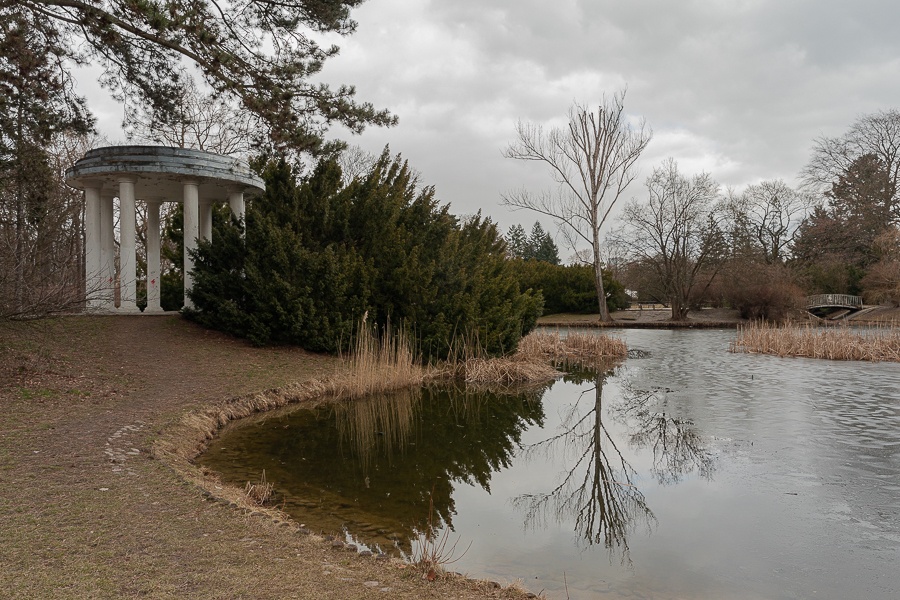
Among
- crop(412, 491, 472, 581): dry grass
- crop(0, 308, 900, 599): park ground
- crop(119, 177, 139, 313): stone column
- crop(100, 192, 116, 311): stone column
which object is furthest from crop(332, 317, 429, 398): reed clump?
crop(100, 192, 116, 311): stone column

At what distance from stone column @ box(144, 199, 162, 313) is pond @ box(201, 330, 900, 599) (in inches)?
296

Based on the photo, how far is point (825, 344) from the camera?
618 inches

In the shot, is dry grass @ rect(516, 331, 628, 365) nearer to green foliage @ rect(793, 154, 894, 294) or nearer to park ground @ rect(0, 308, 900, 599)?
park ground @ rect(0, 308, 900, 599)

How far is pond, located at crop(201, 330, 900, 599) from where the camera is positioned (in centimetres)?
391

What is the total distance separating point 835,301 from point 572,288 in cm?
1299

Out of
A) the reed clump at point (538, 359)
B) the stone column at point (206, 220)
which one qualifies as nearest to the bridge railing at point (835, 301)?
the reed clump at point (538, 359)

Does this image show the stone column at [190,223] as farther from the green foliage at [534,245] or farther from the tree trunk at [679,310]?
the green foliage at [534,245]

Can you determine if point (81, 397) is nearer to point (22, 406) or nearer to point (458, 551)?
point (22, 406)

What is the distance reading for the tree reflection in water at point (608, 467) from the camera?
4812mm

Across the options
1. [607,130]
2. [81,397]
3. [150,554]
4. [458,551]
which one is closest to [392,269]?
[81,397]

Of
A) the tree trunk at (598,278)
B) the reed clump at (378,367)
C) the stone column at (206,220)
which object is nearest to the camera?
the reed clump at (378,367)

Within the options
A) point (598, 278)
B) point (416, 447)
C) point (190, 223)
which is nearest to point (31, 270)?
point (416, 447)

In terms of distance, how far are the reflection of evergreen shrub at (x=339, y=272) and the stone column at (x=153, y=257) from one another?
2439mm

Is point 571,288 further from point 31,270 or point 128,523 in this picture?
point 128,523
